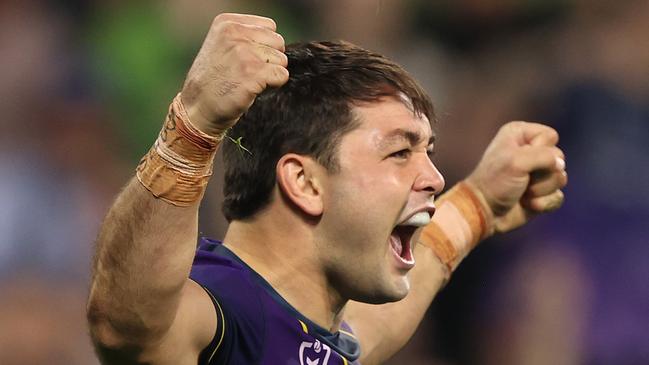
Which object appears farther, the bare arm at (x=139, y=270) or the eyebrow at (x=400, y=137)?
the eyebrow at (x=400, y=137)

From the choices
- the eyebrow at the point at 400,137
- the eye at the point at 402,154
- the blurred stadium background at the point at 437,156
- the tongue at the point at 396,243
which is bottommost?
the blurred stadium background at the point at 437,156

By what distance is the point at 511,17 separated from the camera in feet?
20.3

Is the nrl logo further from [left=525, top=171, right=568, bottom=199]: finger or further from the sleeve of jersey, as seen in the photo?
[left=525, top=171, right=568, bottom=199]: finger

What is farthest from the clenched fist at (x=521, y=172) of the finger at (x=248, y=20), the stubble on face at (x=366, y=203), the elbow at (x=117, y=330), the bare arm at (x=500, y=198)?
the elbow at (x=117, y=330)

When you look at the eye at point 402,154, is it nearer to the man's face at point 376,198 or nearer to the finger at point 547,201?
the man's face at point 376,198

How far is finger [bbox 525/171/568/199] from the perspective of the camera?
3594 mm

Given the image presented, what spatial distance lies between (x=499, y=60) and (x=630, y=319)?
5.26 feet

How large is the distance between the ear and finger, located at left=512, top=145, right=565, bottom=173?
102cm

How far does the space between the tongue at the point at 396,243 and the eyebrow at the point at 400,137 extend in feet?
0.84

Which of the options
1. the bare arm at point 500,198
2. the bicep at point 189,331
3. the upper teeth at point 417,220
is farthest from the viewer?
the bare arm at point 500,198

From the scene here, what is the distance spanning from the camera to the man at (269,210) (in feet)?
7.00

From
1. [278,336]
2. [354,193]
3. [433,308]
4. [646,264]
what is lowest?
[433,308]

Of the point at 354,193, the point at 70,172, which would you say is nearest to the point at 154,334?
the point at 354,193

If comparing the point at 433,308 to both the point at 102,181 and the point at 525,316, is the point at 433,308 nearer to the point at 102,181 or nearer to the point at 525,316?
the point at 525,316
